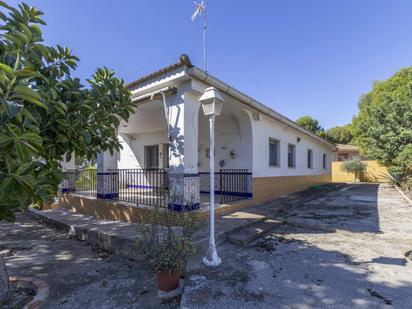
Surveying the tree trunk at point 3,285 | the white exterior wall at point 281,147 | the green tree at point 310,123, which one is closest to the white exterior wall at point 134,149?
the white exterior wall at point 281,147

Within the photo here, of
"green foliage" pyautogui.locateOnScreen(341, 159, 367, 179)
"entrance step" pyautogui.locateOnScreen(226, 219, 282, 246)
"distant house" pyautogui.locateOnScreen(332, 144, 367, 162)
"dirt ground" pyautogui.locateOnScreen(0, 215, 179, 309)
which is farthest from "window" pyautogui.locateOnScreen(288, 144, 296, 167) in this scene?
"distant house" pyautogui.locateOnScreen(332, 144, 367, 162)

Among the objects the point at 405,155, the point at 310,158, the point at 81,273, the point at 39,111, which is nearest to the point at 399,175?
the point at 405,155

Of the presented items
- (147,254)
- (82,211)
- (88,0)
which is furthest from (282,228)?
(88,0)

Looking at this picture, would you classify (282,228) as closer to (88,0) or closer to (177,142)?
(177,142)

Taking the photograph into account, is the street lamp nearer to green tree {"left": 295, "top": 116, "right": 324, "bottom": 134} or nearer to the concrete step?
the concrete step

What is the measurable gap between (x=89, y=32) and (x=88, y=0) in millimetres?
1533

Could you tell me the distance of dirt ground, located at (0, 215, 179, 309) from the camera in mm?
3000

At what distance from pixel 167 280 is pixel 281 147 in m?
8.74

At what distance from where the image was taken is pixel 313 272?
3.47m

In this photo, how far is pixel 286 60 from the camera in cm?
1096

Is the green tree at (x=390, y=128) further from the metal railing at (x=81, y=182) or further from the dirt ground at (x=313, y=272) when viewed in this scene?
the metal railing at (x=81, y=182)

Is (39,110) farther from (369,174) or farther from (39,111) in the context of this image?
(369,174)

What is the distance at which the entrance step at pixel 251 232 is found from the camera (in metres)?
4.72

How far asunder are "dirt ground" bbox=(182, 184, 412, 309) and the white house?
1.40 m
